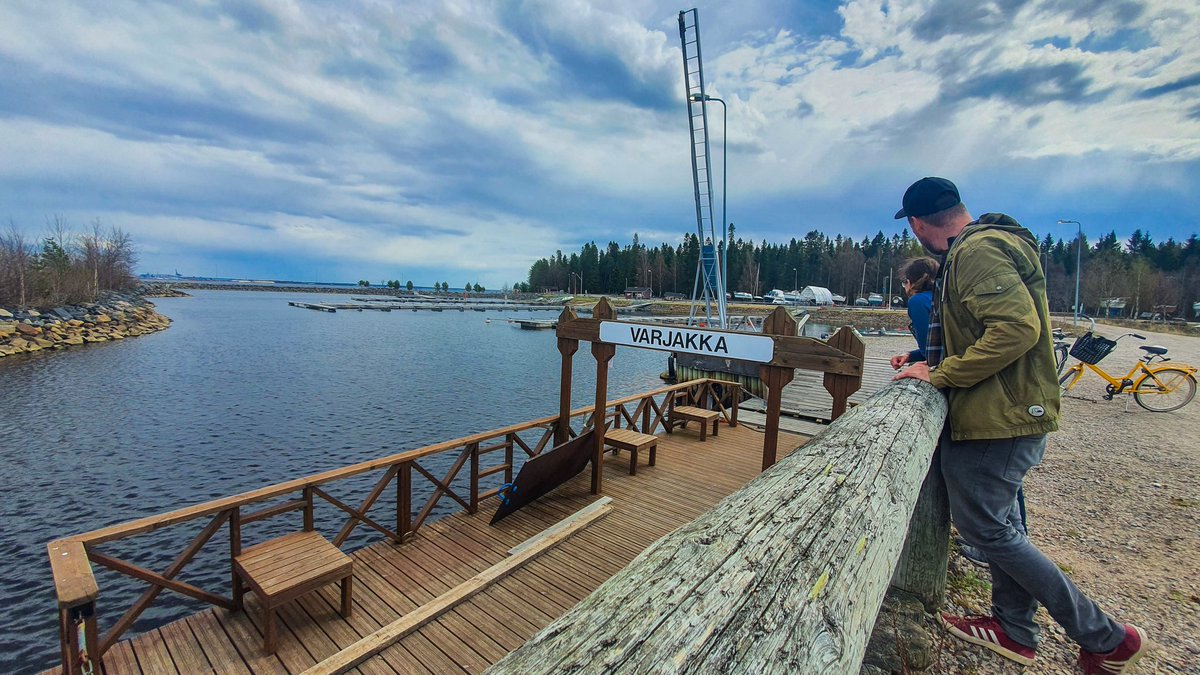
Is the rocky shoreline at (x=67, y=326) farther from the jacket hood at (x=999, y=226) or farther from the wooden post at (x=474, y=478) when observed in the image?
the jacket hood at (x=999, y=226)

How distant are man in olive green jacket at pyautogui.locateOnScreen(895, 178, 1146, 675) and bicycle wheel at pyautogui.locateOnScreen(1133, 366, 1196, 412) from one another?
12.9m

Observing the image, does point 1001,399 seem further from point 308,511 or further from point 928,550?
point 308,511

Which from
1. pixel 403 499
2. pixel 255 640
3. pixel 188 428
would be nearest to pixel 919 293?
pixel 403 499

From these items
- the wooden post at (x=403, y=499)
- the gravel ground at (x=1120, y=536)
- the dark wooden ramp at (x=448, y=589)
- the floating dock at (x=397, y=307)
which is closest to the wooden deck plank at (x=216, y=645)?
the dark wooden ramp at (x=448, y=589)

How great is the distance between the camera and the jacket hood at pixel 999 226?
2.44 metres

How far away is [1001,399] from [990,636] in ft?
5.42

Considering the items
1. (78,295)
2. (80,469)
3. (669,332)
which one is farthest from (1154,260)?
(78,295)

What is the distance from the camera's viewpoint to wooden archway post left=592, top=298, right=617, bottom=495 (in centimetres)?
630

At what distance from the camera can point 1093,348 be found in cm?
1070

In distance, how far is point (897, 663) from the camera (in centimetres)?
265

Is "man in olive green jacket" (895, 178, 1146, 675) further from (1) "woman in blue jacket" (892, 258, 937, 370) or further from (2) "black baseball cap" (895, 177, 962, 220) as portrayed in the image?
(1) "woman in blue jacket" (892, 258, 937, 370)

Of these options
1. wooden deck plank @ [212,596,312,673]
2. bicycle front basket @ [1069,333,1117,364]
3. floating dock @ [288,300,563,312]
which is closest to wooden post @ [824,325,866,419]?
wooden deck plank @ [212,596,312,673]

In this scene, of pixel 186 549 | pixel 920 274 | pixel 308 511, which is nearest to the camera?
pixel 186 549

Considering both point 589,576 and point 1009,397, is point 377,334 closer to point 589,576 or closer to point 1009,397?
point 589,576
